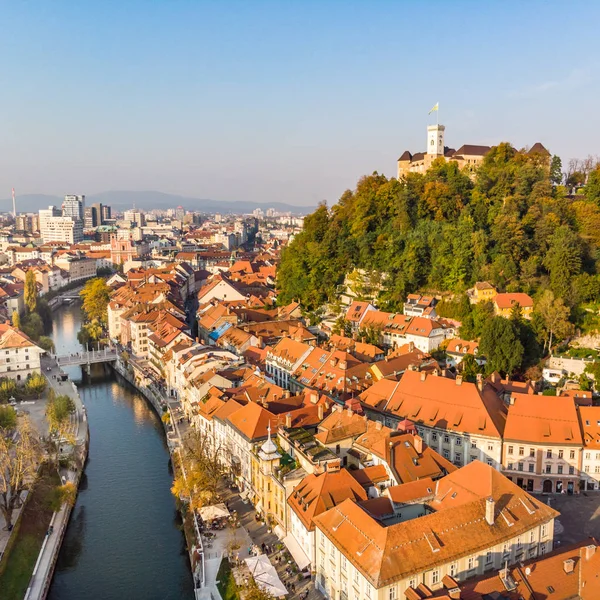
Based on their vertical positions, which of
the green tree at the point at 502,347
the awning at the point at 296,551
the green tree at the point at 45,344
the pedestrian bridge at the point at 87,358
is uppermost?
the green tree at the point at 502,347

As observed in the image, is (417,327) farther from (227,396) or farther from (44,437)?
(44,437)

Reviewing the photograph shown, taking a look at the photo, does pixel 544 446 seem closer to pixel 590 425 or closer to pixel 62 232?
pixel 590 425

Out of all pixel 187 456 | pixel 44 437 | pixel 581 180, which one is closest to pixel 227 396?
pixel 187 456

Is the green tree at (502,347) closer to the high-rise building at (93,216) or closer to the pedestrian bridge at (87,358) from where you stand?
the pedestrian bridge at (87,358)

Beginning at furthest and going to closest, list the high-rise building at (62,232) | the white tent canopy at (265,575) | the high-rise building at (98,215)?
the high-rise building at (98,215), the high-rise building at (62,232), the white tent canopy at (265,575)

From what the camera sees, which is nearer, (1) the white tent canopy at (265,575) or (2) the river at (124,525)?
(1) the white tent canopy at (265,575)

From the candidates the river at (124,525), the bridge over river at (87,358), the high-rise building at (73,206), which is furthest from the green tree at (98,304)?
the high-rise building at (73,206)

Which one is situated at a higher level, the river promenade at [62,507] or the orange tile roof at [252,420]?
the orange tile roof at [252,420]
